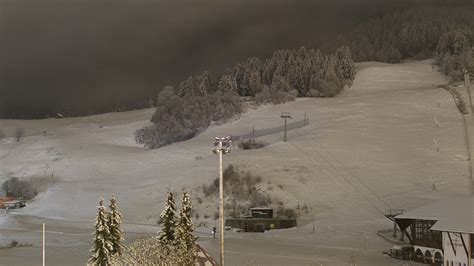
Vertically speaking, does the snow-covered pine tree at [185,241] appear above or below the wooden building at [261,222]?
above

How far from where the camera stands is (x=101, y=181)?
86.0 meters

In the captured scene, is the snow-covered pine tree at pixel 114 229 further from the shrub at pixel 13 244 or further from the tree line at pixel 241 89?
the tree line at pixel 241 89

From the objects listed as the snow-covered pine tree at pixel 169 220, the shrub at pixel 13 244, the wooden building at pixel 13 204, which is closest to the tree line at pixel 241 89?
the wooden building at pixel 13 204

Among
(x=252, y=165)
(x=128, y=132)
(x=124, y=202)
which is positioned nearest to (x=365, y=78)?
(x=128, y=132)

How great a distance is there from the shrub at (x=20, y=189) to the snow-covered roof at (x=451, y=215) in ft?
218

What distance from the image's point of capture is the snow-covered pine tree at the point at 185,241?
17519 mm

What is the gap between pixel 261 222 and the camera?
56.1 m

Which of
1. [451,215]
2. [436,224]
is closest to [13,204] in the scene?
[436,224]

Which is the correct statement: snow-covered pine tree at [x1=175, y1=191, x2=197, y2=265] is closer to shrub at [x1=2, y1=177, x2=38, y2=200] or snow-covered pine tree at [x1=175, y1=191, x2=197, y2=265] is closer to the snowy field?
the snowy field

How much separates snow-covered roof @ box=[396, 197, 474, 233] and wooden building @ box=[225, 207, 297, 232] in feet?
62.4

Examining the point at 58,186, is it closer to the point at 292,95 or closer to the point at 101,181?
the point at 101,181

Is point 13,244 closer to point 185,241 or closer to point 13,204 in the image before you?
point 185,241

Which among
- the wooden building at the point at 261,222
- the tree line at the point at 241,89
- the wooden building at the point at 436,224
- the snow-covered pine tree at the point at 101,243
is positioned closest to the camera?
the snow-covered pine tree at the point at 101,243

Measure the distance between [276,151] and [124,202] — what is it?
2316 cm
